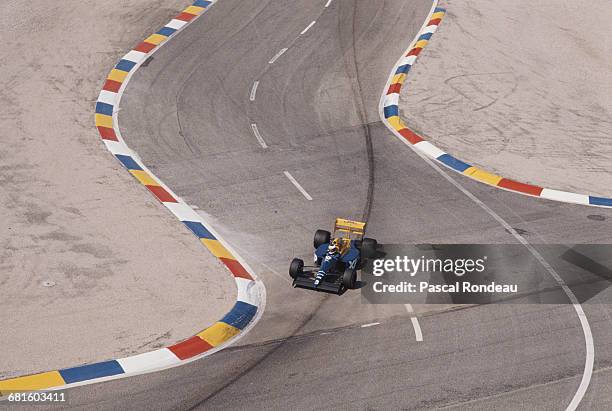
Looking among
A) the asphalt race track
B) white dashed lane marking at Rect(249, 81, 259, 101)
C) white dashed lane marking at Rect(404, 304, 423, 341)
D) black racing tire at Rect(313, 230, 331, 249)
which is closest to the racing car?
black racing tire at Rect(313, 230, 331, 249)

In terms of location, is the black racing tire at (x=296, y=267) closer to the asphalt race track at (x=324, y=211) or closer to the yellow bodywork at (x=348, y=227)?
the asphalt race track at (x=324, y=211)

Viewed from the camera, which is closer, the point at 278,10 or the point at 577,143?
the point at 577,143

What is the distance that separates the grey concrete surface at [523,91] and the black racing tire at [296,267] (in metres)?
8.60

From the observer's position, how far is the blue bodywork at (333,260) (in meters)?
20.8

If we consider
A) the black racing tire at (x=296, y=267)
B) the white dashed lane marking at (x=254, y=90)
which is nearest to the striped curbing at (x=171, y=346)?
the black racing tire at (x=296, y=267)

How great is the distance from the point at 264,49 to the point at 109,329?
57.4 ft

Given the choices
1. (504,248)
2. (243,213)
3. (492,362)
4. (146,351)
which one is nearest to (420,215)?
(504,248)

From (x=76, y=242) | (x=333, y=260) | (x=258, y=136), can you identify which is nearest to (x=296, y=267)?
(x=333, y=260)

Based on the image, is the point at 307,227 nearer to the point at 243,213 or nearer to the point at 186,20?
the point at 243,213

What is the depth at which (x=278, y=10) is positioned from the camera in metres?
37.5

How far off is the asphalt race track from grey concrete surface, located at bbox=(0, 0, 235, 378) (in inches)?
47.0

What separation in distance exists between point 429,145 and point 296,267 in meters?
9.23

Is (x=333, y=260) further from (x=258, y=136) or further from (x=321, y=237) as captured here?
(x=258, y=136)

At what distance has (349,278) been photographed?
20.5 meters
